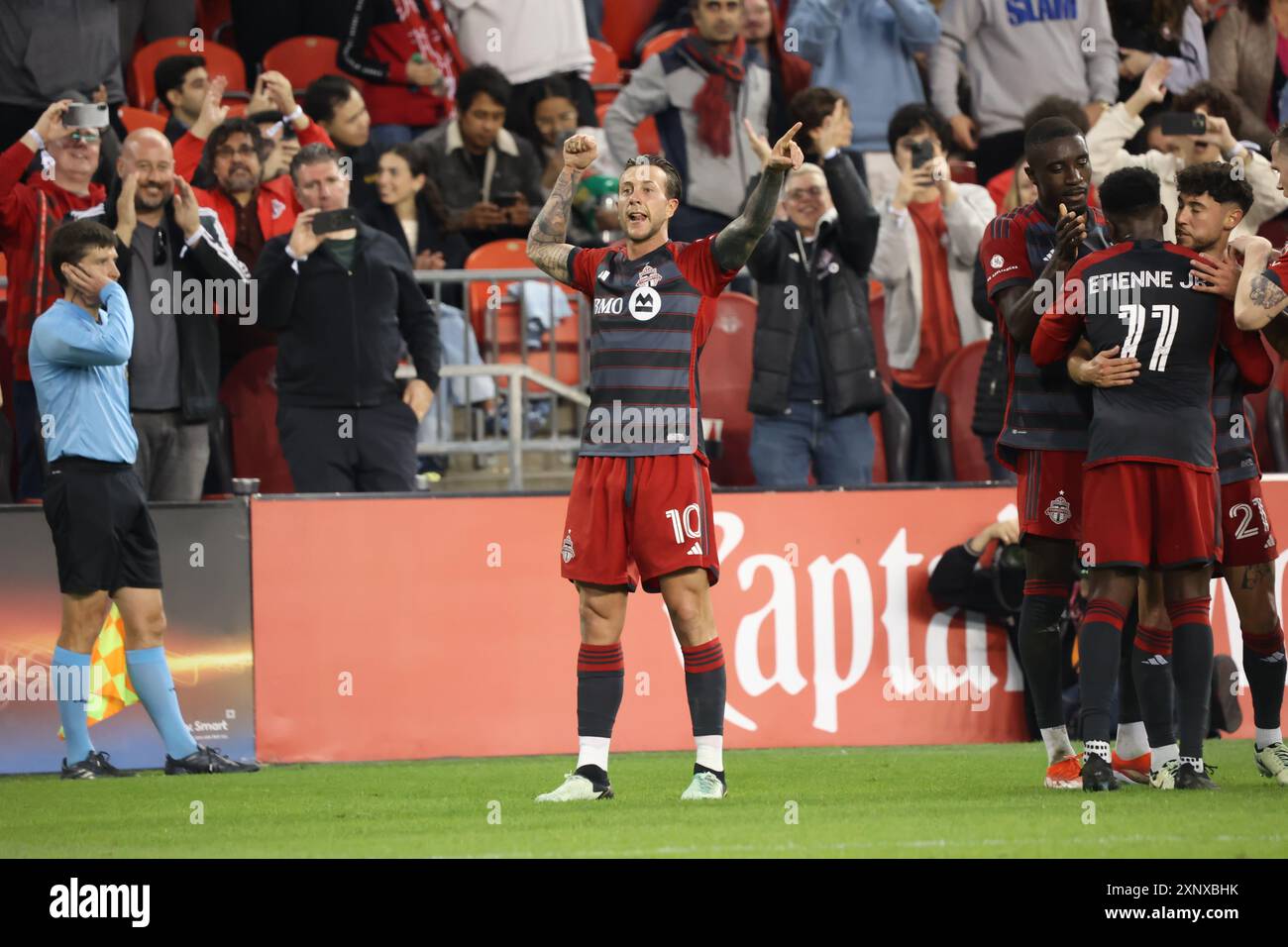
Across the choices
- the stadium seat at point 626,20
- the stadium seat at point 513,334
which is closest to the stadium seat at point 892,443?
the stadium seat at point 513,334

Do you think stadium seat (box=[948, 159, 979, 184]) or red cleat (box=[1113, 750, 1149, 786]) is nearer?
red cleat (box=[1113, 750, 1149, 786])

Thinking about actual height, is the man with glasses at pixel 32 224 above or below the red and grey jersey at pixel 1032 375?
above

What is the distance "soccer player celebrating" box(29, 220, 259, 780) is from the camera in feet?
29.8

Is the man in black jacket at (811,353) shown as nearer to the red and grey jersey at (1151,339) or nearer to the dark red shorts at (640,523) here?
the dark red shorts at (640,523)

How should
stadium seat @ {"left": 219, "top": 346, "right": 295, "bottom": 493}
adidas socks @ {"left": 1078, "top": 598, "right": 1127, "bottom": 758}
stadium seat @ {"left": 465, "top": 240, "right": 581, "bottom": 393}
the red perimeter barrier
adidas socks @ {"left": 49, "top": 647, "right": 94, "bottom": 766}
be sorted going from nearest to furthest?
adidas socks @ {"left": 1078, "top": 598, "right": 1127, "bottom": 758}
adidas socks @ {"left": 49, "top": 647, "right": 94, "bottom": 766}
the red perimeter barrier
stadium seat @ {"left": 219, "top": 346, "right": 295, "bottom": 493}
stadium seat @ {"left": 465, "top": 240, "right": 581, "bottom": 393}

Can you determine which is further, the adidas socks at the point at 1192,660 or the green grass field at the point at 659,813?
the adidas socks at the point at 1192,660

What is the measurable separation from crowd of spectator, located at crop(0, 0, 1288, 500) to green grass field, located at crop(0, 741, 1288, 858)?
2079mm

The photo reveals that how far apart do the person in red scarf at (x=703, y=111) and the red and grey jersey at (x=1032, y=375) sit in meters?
5.19

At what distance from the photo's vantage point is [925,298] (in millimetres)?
12023

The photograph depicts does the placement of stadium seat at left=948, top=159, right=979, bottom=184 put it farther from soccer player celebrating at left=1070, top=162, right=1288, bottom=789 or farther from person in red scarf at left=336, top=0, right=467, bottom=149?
soccer player celebrating at left=1070, top=162, right=1288, bottom=789

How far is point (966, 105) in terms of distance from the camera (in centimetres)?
1414

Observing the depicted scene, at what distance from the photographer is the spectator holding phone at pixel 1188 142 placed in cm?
1163

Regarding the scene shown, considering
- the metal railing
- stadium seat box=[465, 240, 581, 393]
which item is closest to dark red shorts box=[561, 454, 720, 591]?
the metal railing

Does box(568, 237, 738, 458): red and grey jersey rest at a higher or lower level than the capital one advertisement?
higher
